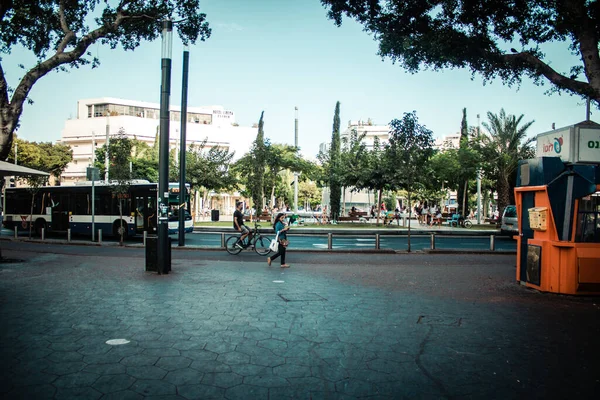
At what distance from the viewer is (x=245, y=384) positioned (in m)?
3.89

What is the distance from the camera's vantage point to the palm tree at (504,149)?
33812 mm

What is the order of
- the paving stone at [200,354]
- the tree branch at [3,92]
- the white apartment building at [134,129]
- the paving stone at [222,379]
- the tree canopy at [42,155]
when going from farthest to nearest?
the white apartment building at [134,129]
the tree canopy at [42,155]
the tree branch at [3,92]
the paving stone at [200,354]
the paving stone at [222,379]

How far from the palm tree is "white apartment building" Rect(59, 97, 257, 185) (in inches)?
1998

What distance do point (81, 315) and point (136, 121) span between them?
270 feet

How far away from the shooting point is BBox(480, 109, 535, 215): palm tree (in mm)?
33812

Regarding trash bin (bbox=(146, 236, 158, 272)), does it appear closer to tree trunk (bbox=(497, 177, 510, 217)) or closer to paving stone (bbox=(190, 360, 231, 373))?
paving stone (bbox=(190, 360, 231, 373))

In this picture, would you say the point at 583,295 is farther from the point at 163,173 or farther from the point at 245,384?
the point at 163,173

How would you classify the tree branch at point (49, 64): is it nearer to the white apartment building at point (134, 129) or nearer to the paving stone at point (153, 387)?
the paving stone at point (153, 387)

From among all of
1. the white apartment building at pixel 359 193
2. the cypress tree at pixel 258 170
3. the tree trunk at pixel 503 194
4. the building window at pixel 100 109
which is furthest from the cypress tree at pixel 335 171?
the building window at pixel 100 109

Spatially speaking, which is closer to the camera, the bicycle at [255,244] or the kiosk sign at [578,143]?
the kiosk sign at [578,143]

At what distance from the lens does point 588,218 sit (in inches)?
330

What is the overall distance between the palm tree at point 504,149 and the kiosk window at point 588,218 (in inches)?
1049

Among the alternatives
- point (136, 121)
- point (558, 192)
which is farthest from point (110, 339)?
point (136, 121)

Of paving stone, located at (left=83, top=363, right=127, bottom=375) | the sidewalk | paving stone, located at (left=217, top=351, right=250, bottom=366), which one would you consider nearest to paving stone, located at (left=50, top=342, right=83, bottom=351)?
the sidewalk
